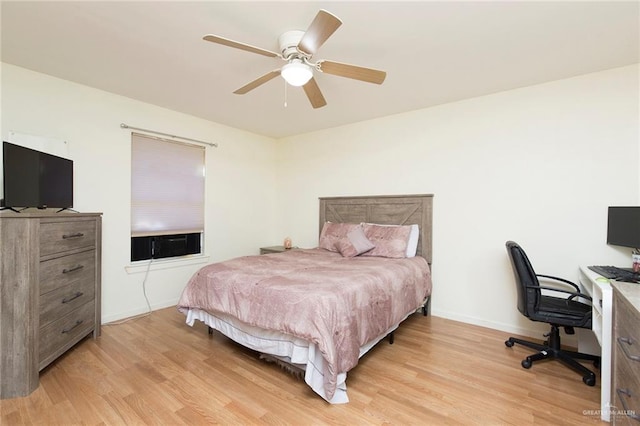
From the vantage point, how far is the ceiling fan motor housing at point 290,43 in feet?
6.48

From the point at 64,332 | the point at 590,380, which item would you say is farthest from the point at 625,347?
the point at 64,332

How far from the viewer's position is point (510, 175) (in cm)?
300

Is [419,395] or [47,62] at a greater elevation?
[47,62]

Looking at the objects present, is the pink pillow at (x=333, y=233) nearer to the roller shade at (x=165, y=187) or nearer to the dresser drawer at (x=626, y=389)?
the roller shade at (x=165, y=187)

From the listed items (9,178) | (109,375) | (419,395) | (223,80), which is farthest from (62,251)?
(419,395)

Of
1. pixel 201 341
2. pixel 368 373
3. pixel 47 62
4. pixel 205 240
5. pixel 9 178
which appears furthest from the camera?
pixel 205 240

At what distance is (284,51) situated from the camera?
6.82 feet

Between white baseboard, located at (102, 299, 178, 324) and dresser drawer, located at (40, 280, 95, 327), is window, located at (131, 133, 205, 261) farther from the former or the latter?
dresser drawer, located at (40, 280, 95, 327)

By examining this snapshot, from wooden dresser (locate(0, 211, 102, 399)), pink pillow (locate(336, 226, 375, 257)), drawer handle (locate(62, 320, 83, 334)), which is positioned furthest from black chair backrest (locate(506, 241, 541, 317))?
drawer handle (locate(62, 320, 83, 334))

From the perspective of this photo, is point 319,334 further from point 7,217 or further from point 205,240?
point 205,240

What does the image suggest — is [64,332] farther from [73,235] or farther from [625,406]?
[625,406]

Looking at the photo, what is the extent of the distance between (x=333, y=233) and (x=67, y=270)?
107 inches

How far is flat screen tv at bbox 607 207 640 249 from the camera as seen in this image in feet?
7.30

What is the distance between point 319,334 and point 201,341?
1.55 meters
